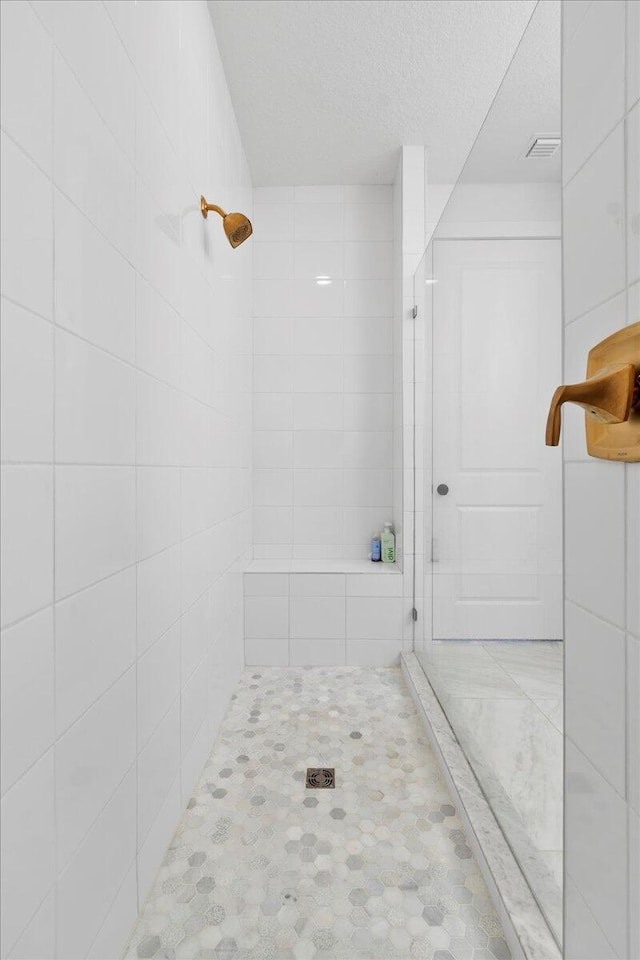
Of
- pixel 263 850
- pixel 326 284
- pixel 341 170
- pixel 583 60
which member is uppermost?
pixel 341 170

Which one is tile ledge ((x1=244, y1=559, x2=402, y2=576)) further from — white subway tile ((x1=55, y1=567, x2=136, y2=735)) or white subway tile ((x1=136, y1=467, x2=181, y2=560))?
white subway tile ((x1=55, y1=567, x2=136, y2=735))

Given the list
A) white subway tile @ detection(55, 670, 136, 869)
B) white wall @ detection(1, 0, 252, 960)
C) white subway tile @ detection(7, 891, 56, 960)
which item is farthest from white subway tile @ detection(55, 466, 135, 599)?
white subway tile @ detection(7, 891, 56, 960)

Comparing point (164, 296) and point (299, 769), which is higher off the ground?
point (164, 296)

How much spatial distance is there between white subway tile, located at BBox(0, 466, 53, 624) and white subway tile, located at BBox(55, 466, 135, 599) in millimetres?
30

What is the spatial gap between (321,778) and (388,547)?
4.42 feet

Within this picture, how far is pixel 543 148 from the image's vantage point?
1.01 m

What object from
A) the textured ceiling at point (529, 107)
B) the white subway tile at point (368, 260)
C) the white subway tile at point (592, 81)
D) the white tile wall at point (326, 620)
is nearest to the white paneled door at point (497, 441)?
the textured ceiling at point (529, 107)

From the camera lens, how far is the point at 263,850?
129cm

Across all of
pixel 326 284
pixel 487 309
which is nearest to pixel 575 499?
pixel 487 309

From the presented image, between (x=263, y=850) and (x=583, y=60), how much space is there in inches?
66.2

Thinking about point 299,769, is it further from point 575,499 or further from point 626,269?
point 626,269

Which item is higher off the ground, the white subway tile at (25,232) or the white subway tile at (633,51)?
the white subway tile at (633,51)

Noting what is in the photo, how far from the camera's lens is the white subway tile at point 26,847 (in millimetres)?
648

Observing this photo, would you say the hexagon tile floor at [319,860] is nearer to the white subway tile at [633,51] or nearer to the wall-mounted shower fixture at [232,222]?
the white subway tile at [633,51]
